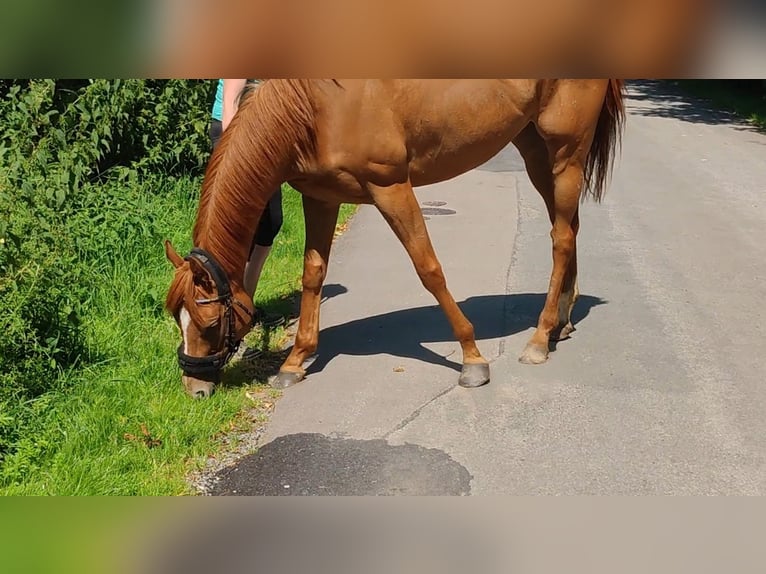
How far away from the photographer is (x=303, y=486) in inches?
141

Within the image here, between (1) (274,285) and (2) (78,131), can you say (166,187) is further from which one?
(1) (274,285)

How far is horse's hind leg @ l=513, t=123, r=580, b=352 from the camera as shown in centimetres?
526

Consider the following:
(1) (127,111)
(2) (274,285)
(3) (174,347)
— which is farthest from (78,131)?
(3) (174,347)

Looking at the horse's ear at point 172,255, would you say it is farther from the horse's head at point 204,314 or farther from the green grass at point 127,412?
the green grass at point 127,412

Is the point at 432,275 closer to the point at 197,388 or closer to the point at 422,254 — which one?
the point at 422,254

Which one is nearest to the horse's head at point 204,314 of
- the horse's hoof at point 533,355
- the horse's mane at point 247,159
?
the horse's mane at point 247,159

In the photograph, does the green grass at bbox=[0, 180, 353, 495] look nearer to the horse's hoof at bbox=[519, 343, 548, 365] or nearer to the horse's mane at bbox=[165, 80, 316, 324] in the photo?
the horse's mane at bbox=[165, 80, 316, 324]

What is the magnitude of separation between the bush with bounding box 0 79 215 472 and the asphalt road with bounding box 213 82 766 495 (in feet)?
4.03

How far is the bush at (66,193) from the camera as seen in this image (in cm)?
398

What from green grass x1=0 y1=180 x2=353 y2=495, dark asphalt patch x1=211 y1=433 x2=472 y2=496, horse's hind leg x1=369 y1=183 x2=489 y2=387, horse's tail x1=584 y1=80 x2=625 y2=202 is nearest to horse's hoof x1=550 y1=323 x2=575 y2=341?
horse's hind leg x1=369 y1=183 x2=489 y2=387

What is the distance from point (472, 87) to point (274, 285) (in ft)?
8.43

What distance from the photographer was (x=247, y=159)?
3979 millimetres

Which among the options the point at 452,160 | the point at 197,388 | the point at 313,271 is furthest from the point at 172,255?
the point at 452,160
